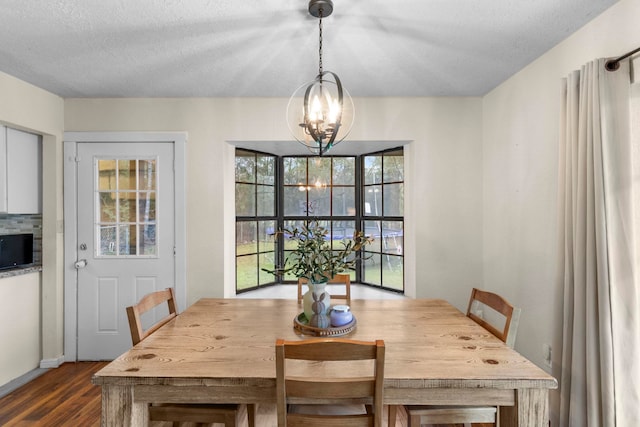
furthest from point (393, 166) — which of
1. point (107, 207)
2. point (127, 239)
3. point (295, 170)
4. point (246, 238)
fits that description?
point (107, 207)

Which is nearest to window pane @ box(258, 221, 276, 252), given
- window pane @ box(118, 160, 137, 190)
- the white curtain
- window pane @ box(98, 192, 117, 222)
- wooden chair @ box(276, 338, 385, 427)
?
window pane @ box(118, 160, 137, 190)

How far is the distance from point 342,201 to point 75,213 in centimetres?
254

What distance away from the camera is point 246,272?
3387 millimetres

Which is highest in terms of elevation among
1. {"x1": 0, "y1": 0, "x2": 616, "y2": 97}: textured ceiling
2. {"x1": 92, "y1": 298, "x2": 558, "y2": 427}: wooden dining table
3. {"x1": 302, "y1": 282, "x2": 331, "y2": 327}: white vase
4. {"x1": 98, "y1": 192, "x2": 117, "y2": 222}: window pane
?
{"x1": 0, "y1": 0, "x2": 616, "y2": 97}: textured ceiling

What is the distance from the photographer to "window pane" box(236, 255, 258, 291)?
10.9ft

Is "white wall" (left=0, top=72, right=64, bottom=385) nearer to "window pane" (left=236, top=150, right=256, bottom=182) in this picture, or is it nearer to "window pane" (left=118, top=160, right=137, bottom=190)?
"window pane" (left=118, top=160, right=137, bottom=190)

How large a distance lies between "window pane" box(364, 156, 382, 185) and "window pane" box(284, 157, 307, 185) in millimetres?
667

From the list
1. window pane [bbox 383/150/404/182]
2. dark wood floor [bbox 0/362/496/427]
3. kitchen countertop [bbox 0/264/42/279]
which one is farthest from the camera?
window pane [bbox 383/150/404/182]

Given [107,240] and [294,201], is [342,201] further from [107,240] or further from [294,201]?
[107,240]

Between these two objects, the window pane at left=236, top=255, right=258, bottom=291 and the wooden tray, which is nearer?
the wooden tray

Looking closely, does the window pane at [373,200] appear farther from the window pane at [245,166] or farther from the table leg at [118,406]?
the table leg at [118,406]

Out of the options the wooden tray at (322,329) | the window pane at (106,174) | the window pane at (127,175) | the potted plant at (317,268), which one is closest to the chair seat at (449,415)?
the wooden tray at (322,329)

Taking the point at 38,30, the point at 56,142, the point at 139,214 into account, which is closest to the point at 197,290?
the point at 139,214

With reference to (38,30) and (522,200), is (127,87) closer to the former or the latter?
(38,30)
